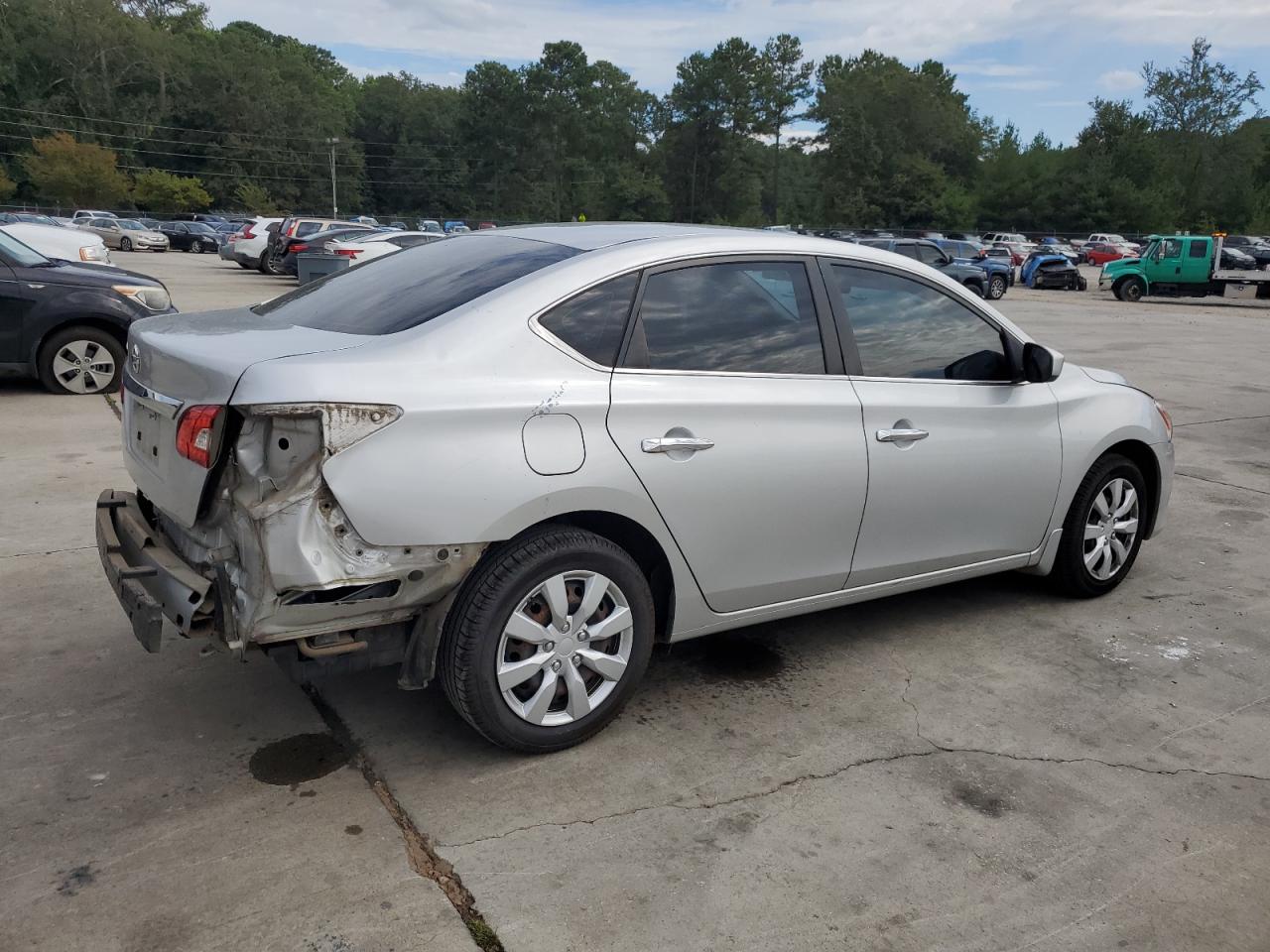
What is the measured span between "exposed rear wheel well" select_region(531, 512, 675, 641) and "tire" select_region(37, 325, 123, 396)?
747 centimetres

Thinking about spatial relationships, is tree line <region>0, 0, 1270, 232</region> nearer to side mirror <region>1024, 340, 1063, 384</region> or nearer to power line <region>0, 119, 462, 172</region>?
power line <region>0, 119, 462, 172</region>

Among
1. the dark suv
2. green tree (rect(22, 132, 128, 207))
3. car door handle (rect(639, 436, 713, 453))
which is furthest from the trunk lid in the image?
green tree (rect(22, 132, 128, 207))

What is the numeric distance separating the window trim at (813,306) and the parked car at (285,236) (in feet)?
80.6

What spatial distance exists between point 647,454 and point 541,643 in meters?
0.68

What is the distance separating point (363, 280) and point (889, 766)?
259 cm

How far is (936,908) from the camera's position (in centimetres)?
281

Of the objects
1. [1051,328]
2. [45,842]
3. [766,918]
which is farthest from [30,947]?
[1051,328]

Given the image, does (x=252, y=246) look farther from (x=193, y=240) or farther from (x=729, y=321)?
(x=729, y=321)

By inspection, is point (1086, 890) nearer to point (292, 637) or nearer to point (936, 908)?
point (936, 908)

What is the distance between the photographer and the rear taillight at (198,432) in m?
3.07

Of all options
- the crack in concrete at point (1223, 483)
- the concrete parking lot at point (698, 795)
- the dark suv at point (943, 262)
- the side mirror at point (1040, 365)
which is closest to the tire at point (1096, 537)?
the concrete parking lot at point (698, 795)

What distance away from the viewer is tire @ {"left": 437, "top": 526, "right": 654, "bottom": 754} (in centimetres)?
320

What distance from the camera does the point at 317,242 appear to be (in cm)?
2494

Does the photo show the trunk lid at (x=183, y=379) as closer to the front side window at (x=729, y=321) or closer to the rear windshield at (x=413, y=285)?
the rear windshield at (x=413, y=285)
